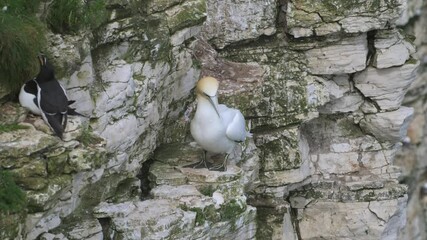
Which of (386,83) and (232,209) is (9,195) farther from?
(386,83)

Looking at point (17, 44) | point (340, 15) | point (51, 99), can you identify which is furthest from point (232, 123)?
point (340, 15)

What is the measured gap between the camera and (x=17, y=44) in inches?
301

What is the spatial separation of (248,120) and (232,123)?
6.48ft

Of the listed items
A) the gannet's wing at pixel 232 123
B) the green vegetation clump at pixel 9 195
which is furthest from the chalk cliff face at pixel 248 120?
the gannet's wing at pixel 232 123

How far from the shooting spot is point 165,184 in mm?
9281

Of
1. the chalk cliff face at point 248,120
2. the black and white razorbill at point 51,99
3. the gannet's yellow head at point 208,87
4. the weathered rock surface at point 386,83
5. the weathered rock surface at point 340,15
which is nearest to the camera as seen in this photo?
the black and white razorbill at point 51,99

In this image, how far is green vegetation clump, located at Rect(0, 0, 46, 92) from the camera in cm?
758

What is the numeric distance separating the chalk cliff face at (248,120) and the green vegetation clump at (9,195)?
0.77ft

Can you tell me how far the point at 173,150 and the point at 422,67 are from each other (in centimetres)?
541

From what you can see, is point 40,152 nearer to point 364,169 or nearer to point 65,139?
point 65,139

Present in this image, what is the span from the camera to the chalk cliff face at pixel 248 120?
8.24m

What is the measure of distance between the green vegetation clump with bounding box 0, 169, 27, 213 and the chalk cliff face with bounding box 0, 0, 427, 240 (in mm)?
236

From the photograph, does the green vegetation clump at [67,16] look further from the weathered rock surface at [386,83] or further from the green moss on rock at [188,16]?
the weathered rock surface at [386,83]

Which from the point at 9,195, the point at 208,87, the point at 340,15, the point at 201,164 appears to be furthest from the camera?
the point at 340,15
